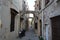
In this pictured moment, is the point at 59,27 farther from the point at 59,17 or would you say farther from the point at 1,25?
the point at 1,25

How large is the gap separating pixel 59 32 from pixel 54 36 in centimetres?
103

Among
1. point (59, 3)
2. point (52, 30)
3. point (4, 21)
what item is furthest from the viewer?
point (52, 30)

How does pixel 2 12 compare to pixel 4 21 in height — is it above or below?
above

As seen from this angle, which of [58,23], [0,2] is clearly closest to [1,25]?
[0,2]

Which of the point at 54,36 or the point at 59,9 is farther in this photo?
the point at 54,36

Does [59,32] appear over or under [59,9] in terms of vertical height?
under

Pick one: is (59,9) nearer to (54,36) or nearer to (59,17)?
(59,17)

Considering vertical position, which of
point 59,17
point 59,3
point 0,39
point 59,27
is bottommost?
point 0,39

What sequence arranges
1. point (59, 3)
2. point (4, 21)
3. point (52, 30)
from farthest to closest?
point (52, 30)
point (4, 21)
point (59, 3)

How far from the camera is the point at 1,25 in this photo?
8.56 meters

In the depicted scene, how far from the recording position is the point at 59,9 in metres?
7.90

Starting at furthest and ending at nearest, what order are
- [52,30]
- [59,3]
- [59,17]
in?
1. [52,30]
2. [59,17]
3. [59,3]

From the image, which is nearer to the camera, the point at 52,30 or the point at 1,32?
the point at 1,32

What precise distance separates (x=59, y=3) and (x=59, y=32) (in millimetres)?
1846
